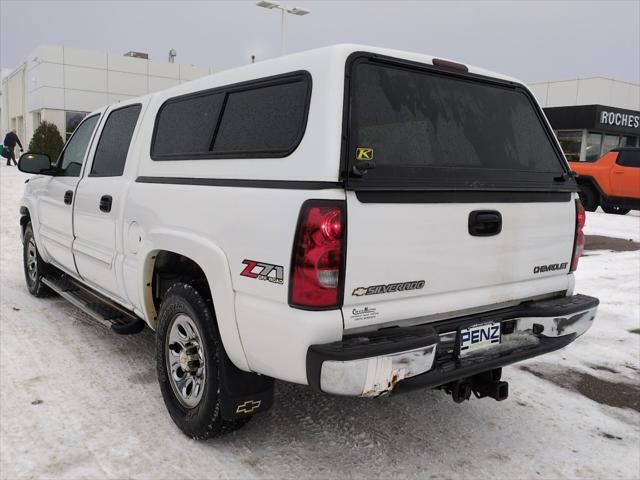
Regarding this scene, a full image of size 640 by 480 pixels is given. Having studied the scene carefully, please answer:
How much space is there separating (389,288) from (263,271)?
574mm

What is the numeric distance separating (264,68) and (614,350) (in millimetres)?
3741

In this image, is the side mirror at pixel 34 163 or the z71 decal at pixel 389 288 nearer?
the z71 decal at pixel 389 288

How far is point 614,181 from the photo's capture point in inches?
572

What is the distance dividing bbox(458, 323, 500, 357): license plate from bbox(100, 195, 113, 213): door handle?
2570 millimetres

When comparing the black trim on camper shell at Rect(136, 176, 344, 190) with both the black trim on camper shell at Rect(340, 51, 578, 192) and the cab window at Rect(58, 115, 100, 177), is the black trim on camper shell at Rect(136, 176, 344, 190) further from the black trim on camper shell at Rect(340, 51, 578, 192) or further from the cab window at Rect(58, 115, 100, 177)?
the cab window at Rect(58, 115, 100, 177)

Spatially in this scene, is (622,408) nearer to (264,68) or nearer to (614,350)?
(614,350)

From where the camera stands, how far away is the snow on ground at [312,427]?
291cm

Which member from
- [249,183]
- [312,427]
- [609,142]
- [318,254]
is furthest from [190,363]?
[609,142]

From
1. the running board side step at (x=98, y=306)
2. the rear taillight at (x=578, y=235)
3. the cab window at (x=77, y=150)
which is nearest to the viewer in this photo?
the rear taillight at (x=578, y=235)

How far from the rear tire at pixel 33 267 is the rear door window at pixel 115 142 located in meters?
1.84

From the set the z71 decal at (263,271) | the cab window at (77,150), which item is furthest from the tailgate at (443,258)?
the cab window at (77,150)

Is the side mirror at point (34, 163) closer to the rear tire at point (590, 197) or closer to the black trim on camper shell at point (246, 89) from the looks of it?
the black trim on camper shell at point (246, 89)

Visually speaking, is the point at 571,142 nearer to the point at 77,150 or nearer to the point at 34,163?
the point at 77,150

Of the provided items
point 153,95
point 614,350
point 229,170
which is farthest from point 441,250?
point 614,350
